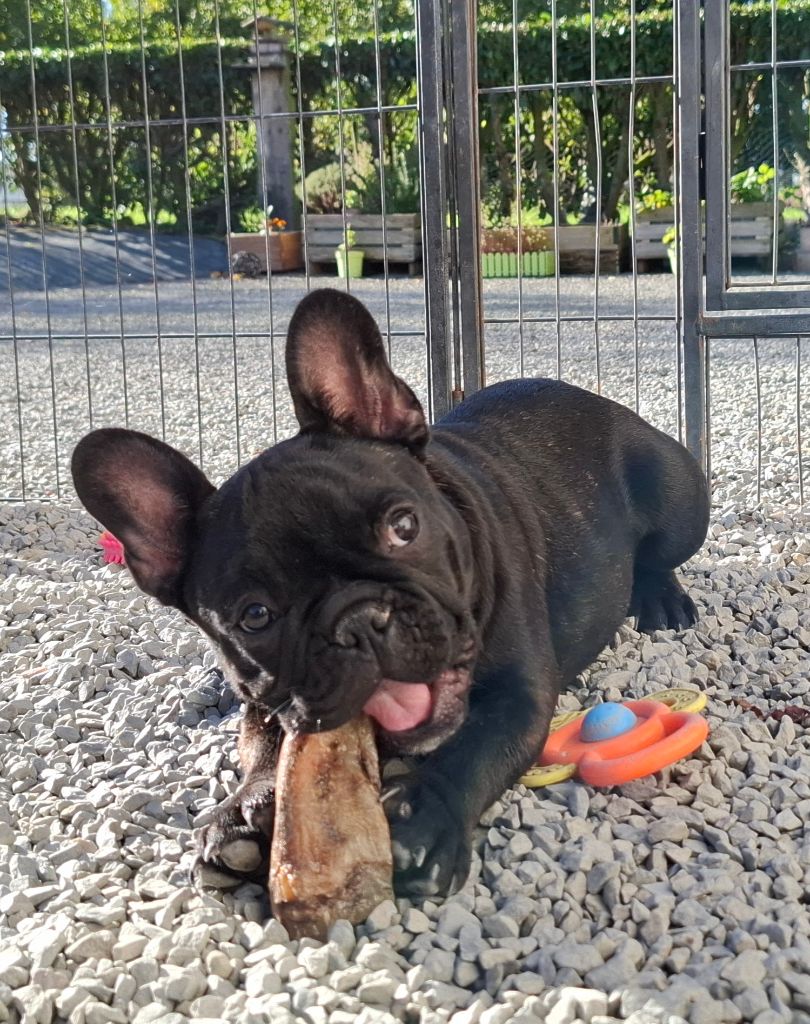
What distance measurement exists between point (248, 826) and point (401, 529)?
0.62 metres

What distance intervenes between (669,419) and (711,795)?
4684mm

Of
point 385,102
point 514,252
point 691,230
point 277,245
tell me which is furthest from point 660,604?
point 385,102

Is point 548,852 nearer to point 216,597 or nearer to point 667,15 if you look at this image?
point 216,597

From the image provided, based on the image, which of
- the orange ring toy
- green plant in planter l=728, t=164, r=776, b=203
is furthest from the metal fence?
the orange ring toy

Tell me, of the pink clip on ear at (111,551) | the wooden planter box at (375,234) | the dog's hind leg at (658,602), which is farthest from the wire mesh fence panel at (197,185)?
the dog's hind leg at (658,602)

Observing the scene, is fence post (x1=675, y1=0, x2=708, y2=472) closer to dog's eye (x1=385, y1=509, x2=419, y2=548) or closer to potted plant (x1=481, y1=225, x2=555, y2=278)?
dog's eye (x1=385, y1=509, x2=419, y2=548)

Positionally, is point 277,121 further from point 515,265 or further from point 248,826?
point 248,826

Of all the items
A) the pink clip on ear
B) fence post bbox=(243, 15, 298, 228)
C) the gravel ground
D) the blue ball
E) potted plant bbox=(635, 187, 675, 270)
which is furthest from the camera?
fence post bbox=(243, 15, 298, 228)

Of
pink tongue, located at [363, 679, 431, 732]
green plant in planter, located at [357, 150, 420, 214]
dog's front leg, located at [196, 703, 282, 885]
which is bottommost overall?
dog's front leg, located at [196, 703, 282, 885]

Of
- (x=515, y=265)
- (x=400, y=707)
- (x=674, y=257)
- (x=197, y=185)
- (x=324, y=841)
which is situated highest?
(x=197, y=185)

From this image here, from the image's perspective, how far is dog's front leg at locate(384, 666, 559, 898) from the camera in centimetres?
235

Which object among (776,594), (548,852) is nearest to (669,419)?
(776,594)

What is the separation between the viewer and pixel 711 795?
2.71 meters

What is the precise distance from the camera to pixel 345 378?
8.84ft
